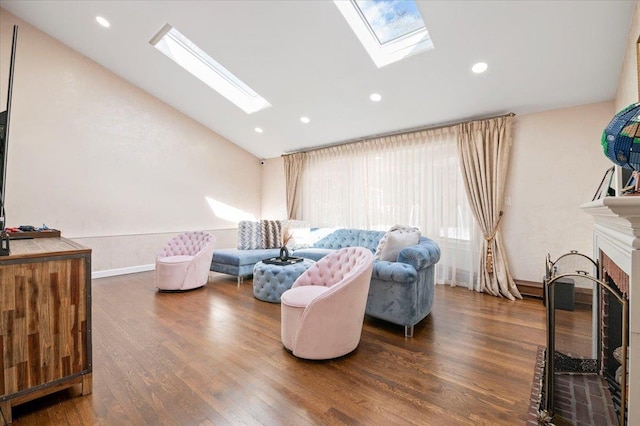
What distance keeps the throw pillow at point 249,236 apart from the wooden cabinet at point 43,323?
3.30 m

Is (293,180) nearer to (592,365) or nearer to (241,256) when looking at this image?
(241,256)

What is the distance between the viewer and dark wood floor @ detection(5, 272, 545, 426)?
161 cm

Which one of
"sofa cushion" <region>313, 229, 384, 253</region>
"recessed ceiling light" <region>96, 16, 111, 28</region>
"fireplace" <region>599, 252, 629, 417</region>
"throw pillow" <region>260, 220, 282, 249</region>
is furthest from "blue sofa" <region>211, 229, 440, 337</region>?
"recessed ceiling light" <region>96, 16, 111, 28</region>

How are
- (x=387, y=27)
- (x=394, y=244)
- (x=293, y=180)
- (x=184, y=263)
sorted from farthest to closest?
(x=293, y=180) < (x=184, y=263) < (x=387, y=27) < (x=394, y=244)

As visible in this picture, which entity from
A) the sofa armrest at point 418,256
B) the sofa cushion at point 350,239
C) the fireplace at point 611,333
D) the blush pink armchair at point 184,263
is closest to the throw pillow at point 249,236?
the blush pink armchair at point 184,263

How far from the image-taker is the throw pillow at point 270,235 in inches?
206

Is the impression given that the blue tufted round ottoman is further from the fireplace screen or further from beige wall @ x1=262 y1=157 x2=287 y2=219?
beige wall @ x1=262 y1=157 x2=287 y2=219

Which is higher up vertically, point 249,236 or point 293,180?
point 293,180

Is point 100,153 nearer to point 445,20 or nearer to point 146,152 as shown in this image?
point 146,152

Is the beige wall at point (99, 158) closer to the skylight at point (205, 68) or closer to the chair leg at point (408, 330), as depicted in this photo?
the skylight at point (205, 68)

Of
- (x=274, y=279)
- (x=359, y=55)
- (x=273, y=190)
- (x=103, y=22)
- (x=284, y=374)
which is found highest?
(x=103, y=22)

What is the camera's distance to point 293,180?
6379 millimetres

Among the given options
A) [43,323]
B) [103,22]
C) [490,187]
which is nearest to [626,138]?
[43,323]

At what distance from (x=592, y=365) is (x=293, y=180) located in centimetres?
535
